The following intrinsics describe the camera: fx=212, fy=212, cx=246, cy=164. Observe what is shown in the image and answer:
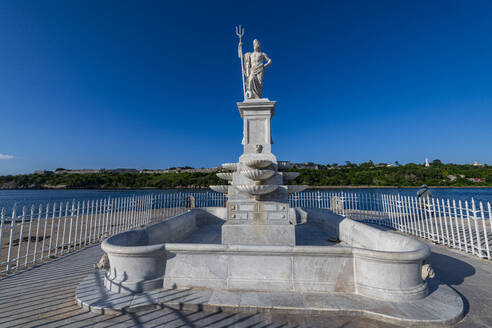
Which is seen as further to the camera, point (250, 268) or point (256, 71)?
point (256, 71)

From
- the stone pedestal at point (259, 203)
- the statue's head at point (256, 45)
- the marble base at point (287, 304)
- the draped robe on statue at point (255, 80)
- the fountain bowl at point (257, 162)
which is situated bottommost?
the marble base at point (287, 304)

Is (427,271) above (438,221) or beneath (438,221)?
above

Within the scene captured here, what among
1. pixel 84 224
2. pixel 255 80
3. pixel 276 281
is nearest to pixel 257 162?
pixel 276 281

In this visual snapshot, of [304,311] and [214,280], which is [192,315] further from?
[304,311]

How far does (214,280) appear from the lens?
344 centimetres

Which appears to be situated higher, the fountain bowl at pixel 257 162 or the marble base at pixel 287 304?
the fountain bowl at pixel 257 162

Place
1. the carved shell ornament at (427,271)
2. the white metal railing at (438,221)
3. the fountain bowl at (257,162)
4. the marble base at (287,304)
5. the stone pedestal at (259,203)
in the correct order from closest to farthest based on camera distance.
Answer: the marble base at (287,304) < the carved shell ornament at (427,271) < the fountain bowl at (257,162) < the stone pedestal at (259,203) < the white metal railing at (438,221)

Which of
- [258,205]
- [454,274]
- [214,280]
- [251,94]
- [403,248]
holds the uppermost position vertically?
[251,94]

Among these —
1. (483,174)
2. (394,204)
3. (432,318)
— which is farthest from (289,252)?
(483,174)

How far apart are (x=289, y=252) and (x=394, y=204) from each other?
8391mm

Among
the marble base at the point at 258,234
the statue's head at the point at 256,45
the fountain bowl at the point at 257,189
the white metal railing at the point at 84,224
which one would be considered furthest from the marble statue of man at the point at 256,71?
the white metal railing at the point at 84,224

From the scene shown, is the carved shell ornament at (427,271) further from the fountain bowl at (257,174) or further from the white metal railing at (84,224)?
the white metal railing at (84,224)

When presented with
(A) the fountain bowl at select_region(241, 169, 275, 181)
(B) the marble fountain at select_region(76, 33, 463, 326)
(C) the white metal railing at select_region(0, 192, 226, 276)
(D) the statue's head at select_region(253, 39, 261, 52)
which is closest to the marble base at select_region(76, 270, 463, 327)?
(B) the marble fountain at select_region(76, 33, 463, 326)

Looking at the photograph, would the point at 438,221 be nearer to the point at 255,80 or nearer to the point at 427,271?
the point at 427,271
